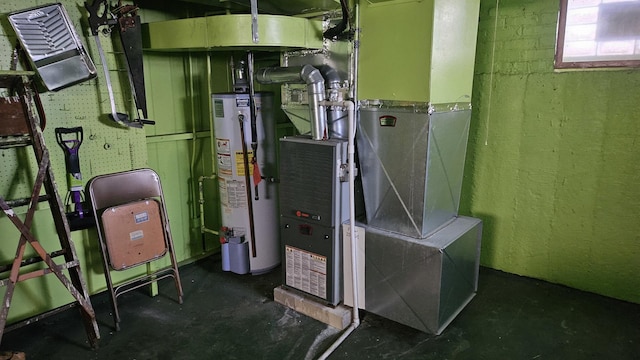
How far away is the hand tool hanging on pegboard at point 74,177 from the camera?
2453mm

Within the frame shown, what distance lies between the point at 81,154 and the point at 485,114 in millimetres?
2783

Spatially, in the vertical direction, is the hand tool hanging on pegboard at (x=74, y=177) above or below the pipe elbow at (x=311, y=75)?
below

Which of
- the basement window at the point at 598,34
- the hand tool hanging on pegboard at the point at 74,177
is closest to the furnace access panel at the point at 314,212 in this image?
the hand tool hanging on pegboard at the point at 74,177

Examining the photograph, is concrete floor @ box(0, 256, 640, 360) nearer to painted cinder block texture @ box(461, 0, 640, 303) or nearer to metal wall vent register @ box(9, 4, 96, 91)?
painted cinder block texture @ box(461, 0, 640, 303)

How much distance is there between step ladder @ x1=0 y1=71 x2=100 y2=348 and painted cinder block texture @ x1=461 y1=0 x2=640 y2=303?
2.77 meters

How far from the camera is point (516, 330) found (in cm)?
249

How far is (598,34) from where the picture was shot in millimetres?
2594

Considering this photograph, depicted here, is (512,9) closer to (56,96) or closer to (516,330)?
(516,330)

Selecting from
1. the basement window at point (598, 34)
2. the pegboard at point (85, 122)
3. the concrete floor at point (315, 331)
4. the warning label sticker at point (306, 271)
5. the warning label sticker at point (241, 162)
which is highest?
the basement window at point (598, 34)

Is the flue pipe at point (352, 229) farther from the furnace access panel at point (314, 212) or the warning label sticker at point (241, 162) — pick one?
the warning label sticker at point (241, 162)

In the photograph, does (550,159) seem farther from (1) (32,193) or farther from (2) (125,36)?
(1) (32,193)

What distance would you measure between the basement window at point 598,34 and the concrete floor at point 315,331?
1.58m

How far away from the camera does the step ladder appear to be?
80.7 inches

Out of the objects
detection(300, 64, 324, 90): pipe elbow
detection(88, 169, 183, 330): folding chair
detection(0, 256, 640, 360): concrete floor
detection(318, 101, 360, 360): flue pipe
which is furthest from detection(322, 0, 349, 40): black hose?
detection(0, 256, 640, 360): concrete floor
